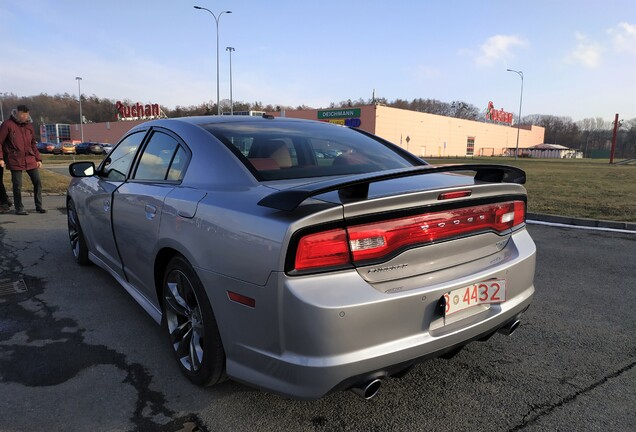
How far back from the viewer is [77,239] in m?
4.77

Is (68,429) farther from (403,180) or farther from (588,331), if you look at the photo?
(588,331)

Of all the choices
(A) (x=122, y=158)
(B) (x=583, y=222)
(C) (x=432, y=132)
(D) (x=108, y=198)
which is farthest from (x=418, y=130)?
(D) (x=108, y=198)

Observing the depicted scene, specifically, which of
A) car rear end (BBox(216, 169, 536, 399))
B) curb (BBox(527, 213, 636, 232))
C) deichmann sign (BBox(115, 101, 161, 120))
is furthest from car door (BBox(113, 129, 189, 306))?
deichmann sign (BBox(115, 101, 161, 120))

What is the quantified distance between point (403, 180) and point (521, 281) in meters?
0.89

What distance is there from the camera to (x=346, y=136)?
3.33 m

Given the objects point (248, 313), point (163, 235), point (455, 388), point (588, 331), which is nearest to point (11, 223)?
point (163, 235)

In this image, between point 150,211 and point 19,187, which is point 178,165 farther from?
point 19,187

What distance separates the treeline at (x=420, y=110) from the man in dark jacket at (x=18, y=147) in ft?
218

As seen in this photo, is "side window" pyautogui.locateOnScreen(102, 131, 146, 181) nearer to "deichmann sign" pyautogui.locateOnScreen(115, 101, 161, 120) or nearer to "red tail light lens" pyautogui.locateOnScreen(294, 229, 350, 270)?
"red tail light lens" pyautogui.locateOnScreen(294, 229, 350, 270)

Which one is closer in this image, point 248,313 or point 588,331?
point 248,313

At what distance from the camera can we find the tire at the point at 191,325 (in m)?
2.21

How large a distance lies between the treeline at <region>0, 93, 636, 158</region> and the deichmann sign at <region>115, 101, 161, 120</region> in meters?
3.99

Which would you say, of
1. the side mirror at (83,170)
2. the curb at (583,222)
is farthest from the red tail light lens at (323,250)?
the curb at (583,222)

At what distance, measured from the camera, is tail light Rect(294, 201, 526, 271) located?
1801 millimetres
